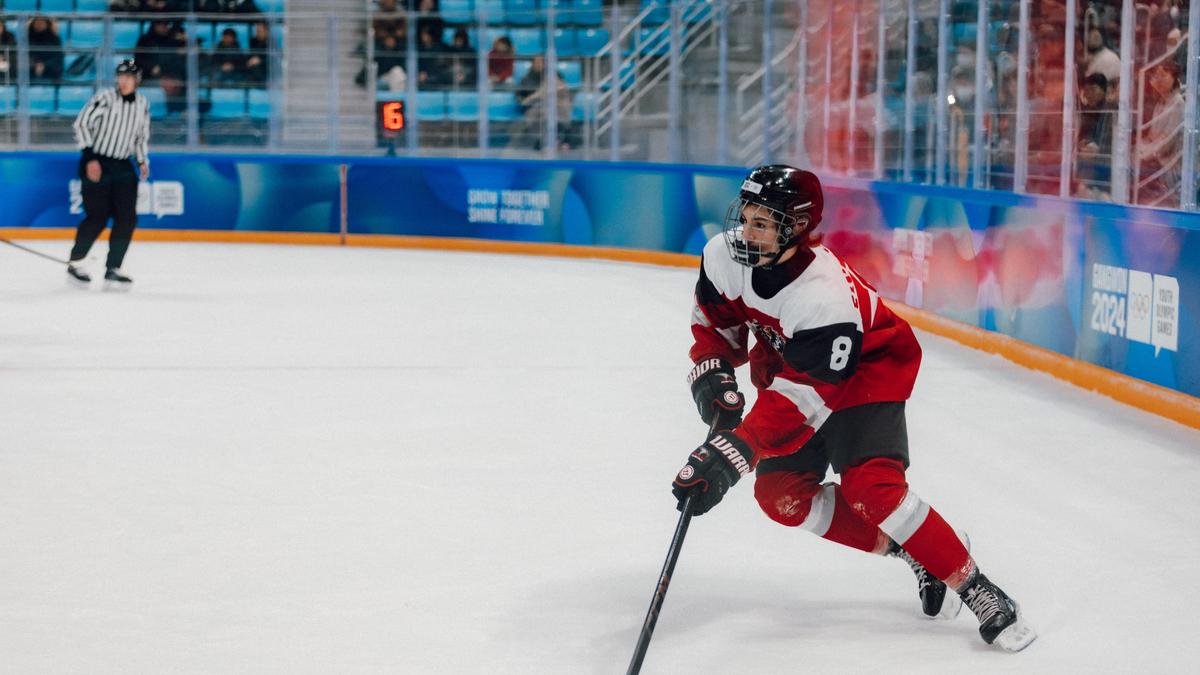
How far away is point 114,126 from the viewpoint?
36.2 feet

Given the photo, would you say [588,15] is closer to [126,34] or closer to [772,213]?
[126,34]

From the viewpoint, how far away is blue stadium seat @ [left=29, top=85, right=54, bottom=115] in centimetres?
1558

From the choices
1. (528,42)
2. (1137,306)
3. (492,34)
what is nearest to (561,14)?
(528,42)

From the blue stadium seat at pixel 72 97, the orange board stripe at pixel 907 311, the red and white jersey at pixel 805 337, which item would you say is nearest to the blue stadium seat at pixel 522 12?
the orange board stripe at pixel 907 311

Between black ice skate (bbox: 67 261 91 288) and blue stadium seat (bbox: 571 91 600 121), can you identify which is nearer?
black ice skate (bbox: 67 261 91 288)

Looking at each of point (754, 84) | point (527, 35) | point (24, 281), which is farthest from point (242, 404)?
point (527, 35)

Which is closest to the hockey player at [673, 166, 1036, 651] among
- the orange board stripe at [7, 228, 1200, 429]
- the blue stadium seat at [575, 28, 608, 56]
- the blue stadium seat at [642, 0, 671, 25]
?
the orange board stripe at [7, 228, 1200, 429]

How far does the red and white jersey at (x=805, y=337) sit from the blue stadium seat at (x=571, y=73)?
1131 centimetres

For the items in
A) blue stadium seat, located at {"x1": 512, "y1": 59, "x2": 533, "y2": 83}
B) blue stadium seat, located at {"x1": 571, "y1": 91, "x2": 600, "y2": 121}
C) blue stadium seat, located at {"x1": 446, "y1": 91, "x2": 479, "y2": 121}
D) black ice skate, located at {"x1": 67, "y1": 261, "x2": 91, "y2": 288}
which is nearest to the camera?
black ice skate, located at {"x1": 67, "y1": 261, "x2": 91, "y2": 288}

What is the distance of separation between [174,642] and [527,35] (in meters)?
12.2

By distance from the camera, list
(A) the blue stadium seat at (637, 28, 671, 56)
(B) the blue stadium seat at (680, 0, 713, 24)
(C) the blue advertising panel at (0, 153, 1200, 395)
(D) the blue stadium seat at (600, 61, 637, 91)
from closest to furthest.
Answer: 1. (C) the blue advertising panel at (0, 153, 1200, 395)
2. (B) the blue stadium seat at (680, 0, 713, 24)
3. (A) the blue stadium seat at (637, 28, 671, 56)
4. (D) the blue stadium seat at (600, 61, 637, 91)

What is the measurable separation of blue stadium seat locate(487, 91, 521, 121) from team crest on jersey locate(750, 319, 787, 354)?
38.4 feet

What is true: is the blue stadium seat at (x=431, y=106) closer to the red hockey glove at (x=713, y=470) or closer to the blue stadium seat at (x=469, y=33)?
the blue stadium seat at (x=469, y=33)

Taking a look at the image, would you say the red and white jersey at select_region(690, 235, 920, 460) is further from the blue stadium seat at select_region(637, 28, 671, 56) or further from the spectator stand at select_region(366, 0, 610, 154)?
the spectator stand at select_region(366, 0, 610, 154)
